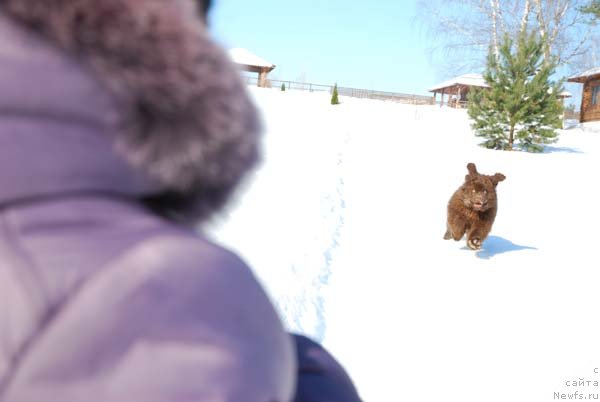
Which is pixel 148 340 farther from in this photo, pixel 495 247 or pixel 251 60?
pixel 251 60

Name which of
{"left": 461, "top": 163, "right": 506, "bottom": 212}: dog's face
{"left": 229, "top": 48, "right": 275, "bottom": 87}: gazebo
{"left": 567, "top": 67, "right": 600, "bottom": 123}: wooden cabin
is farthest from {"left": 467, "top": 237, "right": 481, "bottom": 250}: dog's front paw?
{"left": 229, "top": 48, "right": 275, "bottom": 87}: gazebo

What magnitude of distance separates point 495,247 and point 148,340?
21.2 feet

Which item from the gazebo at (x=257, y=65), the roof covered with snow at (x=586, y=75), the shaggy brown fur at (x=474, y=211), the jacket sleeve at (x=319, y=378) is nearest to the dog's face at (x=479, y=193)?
the shaggy brown fur at (x=474, y=211)

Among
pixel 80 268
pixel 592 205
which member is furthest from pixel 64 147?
pixel 592 205

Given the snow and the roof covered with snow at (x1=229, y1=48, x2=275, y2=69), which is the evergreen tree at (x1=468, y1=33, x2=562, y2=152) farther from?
the roof covered with snow at (x1=229, y1=48, x2=275, y2=69)

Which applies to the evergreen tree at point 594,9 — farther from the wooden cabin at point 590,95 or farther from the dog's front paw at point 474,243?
the dog's front paw at point 474,243

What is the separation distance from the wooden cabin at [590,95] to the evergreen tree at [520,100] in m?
14.8

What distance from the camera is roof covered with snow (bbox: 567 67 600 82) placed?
31.4 meters

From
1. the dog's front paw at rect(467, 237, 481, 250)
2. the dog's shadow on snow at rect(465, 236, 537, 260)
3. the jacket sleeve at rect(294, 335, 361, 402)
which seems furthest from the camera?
the dog's shadow on snow at rect(465, 236, 537, 260)

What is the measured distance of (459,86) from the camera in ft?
139

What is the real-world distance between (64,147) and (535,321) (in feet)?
14.6

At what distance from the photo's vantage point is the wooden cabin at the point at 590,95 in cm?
3103

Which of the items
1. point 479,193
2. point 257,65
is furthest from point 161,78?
point 257,65

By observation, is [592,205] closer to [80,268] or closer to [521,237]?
[521,237]
